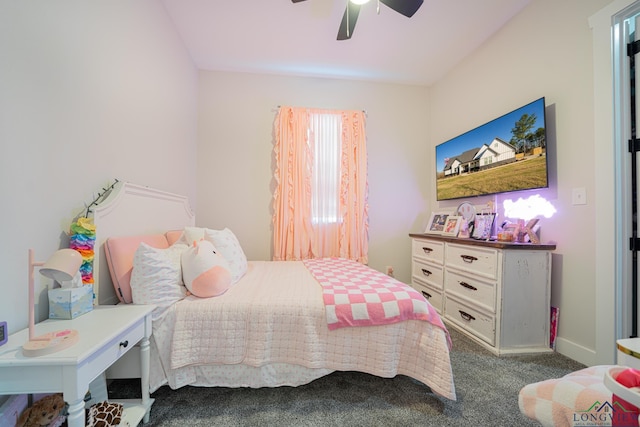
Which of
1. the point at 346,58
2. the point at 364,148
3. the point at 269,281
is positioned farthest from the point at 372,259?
the point at 346,58

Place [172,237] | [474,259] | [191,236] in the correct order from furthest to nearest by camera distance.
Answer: [474,259] < [172,237] < [191,236]

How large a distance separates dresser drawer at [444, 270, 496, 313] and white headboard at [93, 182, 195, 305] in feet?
8.89

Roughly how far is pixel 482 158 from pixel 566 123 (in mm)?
676

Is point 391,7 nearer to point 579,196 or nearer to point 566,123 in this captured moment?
point 566,123

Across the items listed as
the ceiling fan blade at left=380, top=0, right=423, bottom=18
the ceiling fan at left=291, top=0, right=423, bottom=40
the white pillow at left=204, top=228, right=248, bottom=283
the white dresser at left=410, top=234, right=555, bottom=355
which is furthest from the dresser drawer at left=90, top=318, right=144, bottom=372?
the ceiling fan blade at left=380, top=0, right=423, bottom=18

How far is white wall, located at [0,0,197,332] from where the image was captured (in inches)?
39.6

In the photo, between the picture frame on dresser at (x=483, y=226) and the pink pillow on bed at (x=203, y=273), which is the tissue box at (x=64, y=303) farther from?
the picture frame on dresser at (x=483, y=226)

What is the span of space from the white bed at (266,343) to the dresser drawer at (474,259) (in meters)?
0.87

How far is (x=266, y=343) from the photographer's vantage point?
1.43 m

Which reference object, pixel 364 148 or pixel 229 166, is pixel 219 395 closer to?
pixel 229 166

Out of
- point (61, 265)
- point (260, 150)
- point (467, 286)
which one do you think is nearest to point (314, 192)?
point (260, 150)

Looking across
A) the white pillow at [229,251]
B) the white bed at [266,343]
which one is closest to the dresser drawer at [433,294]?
the white bed at [266,343]

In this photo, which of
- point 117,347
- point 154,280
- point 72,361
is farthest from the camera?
point 154,280

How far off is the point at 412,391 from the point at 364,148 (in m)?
2.69
